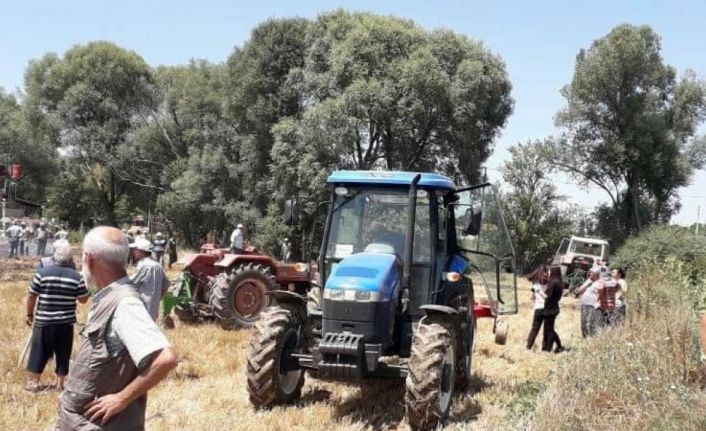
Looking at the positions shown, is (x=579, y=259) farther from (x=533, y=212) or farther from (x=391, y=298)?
(x=391, y=298)

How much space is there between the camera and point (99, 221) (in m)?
44.6

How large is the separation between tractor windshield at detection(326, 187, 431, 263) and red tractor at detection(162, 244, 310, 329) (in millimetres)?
3420

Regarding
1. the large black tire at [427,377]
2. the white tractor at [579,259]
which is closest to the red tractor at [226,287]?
the large black tire at [427,377]

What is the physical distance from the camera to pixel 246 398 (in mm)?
6363

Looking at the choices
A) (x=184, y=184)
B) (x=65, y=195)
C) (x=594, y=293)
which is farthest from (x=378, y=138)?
(x=65, y=195)

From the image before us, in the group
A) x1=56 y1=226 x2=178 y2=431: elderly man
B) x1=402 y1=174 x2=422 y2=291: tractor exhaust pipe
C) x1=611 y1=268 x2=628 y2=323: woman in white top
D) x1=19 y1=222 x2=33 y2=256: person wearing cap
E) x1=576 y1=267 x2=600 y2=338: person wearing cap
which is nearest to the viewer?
x1=56 y1=226 x2=178 y2=431: elderly man

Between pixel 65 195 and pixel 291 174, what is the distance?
30.1 m

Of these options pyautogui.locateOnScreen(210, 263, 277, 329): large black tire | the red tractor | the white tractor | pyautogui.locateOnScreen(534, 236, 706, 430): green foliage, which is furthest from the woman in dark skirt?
the white tractor

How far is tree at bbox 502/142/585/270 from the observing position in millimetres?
33719

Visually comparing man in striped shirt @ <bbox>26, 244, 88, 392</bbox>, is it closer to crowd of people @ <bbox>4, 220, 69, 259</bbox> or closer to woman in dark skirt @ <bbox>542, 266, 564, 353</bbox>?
woman in dark skirt @ <bbox>542, 266, 564, 353</bbox>

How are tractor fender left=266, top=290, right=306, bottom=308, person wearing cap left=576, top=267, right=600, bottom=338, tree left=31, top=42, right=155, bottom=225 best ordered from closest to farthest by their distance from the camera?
tractor fender left=266, top=290, right=306, bottom=308
person wearing cap left=576, top=267, right=600, bottom=338
tree left=31, top=42, right=155, bottom=225

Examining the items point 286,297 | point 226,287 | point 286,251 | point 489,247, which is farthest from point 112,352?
point 286,251

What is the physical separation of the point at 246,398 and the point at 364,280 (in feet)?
5.53

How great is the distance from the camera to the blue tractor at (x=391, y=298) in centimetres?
559
